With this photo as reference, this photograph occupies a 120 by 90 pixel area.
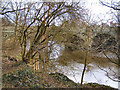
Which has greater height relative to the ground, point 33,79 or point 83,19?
point 83,19

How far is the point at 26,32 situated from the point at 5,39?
0.44m

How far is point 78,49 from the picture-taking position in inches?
67.4

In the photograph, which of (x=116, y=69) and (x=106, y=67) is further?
(x=106, y=67)

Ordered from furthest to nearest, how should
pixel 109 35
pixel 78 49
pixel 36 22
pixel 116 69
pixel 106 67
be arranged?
pixel 78 49
pixel 36 22
pixel 109 35
pixel 106 67
pixel 116 69

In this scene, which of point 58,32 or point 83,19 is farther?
point 58,32

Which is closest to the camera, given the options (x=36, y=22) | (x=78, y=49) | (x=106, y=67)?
(x=106, y=67)

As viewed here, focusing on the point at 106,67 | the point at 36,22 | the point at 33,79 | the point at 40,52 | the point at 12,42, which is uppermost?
the point at 36,22

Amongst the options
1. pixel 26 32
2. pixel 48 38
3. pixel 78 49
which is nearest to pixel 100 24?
pixel 78 49

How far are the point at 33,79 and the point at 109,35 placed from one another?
120 centimetres

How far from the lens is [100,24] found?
1438mm

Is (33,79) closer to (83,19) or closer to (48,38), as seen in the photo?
(48,38)

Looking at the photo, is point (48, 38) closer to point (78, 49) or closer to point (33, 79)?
point (78, 49)

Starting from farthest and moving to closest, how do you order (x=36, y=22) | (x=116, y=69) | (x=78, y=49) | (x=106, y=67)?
(x=78, y=49), (x=36, y=22), (x=106, y=67), (x=116, y=69)

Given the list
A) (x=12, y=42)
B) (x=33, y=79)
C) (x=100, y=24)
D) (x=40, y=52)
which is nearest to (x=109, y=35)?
(x=100, y=24)
